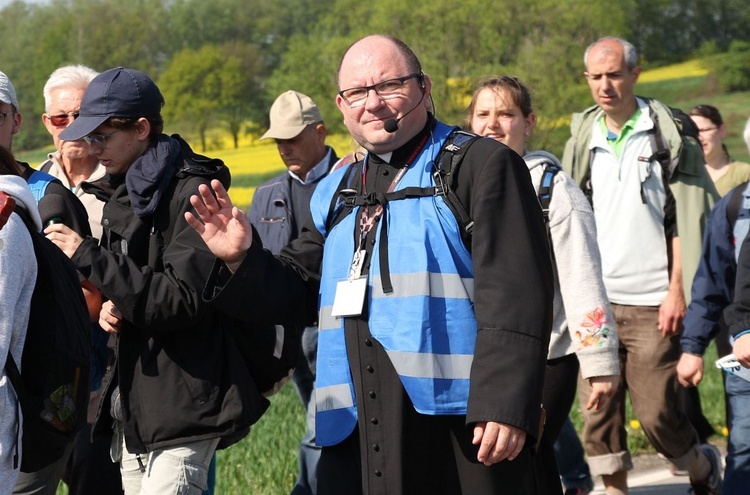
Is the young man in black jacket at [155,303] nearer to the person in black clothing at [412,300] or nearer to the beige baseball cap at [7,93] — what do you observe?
the person in black clothing at [412,300]

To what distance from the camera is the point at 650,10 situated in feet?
156

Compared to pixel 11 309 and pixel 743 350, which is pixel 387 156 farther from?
pixel 743 350

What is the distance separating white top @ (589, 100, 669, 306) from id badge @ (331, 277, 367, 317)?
128 inches

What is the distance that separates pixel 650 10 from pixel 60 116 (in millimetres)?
44853

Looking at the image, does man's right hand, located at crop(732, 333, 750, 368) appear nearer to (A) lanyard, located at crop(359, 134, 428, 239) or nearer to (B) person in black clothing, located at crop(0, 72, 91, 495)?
(A) lanyard, located at crop(359, 134, 428, 239)

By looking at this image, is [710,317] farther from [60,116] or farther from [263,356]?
[60,116]

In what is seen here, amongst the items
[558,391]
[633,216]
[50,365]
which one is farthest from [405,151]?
[633,216]

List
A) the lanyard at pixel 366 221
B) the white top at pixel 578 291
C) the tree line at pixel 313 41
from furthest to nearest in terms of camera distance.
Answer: the tree line at pixel 313 41 < the white top at pixel 578 291 < the lanyard at pixel 366 221

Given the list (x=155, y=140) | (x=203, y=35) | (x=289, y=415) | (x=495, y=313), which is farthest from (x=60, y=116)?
(x=203, y=35)

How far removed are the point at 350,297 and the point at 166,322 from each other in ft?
2.20

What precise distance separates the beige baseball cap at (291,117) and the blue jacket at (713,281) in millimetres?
2758

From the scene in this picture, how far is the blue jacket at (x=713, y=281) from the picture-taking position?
5.32m

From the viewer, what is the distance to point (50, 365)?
338 cm

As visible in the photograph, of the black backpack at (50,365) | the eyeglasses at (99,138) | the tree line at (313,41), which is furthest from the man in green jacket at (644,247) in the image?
the tree line at (313,41)
